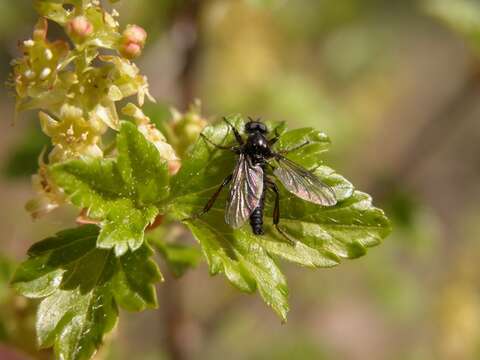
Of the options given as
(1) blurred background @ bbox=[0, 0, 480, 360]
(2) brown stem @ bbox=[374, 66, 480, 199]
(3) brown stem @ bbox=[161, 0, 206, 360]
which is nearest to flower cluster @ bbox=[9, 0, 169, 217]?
(1) blurred background @ bbox=[0, 0, 480, 360]

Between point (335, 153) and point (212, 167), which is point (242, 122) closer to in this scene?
point (212, 167)

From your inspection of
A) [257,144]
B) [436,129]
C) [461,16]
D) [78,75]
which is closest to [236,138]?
[257,144]

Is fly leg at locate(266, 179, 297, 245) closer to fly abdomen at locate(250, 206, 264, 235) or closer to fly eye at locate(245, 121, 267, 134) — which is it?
fly abdomen at locate(250, 206, 264, 235)

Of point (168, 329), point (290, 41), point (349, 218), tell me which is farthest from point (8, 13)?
point (349, 218)

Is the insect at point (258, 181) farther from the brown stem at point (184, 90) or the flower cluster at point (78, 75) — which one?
the brown stem at point (184, 90)

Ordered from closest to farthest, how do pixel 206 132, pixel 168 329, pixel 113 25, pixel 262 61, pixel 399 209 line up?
pixel 113 25 → pixel 206 132 → pixel 168 329 → pixel 399 209 → pixel 262 61

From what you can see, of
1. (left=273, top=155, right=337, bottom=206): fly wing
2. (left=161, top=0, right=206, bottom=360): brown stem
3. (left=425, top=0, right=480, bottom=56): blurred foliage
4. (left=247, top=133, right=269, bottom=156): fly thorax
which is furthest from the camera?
(left=425, top=0, right=480, bottom=56): blurred foliage

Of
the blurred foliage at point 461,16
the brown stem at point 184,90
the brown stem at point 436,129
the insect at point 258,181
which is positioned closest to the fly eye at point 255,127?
the insect at point 258,181
